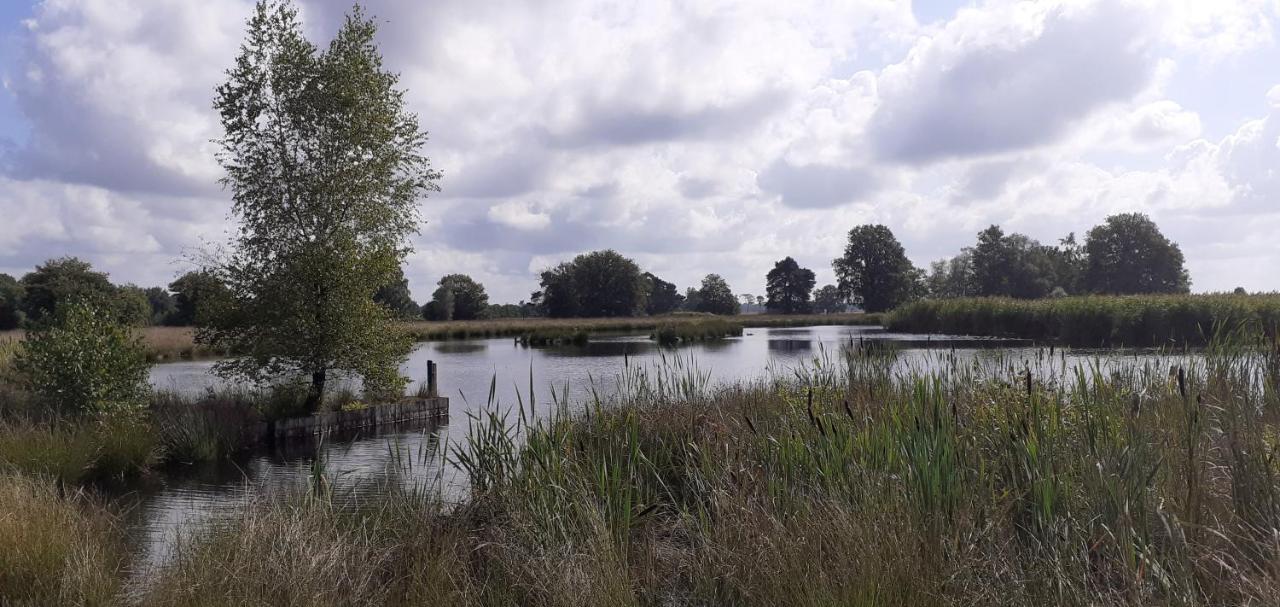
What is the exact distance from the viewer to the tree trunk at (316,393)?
17188 mm

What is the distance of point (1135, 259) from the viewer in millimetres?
77125

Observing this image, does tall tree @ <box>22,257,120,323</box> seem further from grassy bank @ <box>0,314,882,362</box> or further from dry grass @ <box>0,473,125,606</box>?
dry grass @ <box>0,473,125,606</box>

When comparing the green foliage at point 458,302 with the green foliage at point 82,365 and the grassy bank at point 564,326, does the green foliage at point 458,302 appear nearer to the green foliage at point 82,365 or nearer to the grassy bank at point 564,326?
the grassy bank at point 564,326

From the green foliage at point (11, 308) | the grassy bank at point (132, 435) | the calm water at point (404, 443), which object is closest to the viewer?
the calm water at point (404, 443)

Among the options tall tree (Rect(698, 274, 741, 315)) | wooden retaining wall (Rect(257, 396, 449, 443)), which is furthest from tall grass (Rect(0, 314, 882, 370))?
tall tree (Rect(698, 274, 741, 315))

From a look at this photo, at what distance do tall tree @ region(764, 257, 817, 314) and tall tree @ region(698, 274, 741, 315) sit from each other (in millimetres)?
5478

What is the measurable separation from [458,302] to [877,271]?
147ft

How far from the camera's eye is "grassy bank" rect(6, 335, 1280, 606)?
379cm

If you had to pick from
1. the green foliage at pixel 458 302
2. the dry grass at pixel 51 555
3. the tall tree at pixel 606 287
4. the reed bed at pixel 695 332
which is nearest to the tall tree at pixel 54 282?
the reed bed at pixel 695 332

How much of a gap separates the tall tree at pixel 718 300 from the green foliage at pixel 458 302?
97.5 feet

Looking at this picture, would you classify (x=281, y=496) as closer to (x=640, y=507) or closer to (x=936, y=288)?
(x=640, y=507)

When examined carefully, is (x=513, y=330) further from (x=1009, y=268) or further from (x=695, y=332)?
(x=1009, y=268)

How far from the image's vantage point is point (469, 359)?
35125 millimetres

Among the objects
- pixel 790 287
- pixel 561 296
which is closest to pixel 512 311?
pixel 561 296
